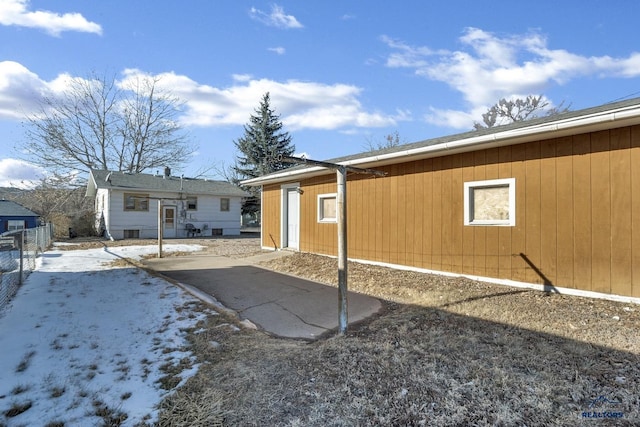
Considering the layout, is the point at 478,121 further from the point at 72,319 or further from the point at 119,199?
the point at 72,319

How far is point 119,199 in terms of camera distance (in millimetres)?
17672

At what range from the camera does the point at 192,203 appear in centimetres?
2025

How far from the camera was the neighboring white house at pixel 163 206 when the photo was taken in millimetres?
17625

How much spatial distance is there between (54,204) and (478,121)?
31348 mm

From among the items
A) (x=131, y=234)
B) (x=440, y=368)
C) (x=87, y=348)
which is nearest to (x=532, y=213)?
(x=440, y=368)

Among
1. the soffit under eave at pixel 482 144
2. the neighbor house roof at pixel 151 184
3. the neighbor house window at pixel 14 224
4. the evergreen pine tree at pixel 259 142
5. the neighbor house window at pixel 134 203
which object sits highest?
the evergreen pine tree at pixel 259 142

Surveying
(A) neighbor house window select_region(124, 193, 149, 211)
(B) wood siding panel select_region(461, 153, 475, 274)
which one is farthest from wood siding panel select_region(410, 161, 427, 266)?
(A) neighbor house window select_region(124, 193, 149, 211)

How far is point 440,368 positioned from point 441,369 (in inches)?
0.8

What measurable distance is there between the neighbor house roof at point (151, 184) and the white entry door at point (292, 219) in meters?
10.6

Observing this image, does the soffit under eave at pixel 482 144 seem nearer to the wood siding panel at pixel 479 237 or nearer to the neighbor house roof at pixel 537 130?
the neighbor house roof at pixel 537 130

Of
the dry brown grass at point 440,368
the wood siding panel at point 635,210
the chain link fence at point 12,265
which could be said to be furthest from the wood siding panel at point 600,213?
the chain link fence at point 12,265

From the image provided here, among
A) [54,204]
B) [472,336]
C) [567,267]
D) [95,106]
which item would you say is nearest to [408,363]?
[472,336]

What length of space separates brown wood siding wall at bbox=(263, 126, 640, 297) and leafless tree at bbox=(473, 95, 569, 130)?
64.4 ft

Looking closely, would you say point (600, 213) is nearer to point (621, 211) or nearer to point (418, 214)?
point (621, 211)
